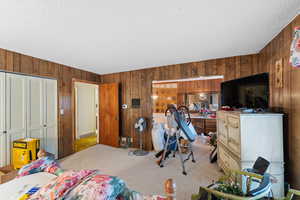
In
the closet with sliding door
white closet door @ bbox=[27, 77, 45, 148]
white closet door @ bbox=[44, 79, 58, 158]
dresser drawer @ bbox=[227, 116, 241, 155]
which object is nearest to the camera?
dresser drawer @ bbox=[227, 116, 241, 155]

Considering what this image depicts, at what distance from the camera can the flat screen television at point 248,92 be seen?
1863 millimetres

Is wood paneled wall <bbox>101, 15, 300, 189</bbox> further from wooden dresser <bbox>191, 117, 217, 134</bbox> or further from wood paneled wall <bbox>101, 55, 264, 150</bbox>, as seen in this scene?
wooden dresser <bbox>191, 117, 217, 134</bbox>

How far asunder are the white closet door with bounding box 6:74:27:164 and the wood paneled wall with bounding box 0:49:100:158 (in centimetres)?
21

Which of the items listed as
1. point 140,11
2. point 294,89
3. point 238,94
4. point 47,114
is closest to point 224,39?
point 238,94

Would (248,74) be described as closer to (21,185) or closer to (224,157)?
(224,157)

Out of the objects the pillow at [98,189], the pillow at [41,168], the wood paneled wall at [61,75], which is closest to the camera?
the pillow at [98,189]

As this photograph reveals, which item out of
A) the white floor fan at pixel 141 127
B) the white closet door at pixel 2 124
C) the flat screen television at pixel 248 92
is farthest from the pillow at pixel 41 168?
the flat screen television at pixel 248 92

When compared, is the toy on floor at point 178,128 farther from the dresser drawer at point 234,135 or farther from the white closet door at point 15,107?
the white closet door at point 15,107

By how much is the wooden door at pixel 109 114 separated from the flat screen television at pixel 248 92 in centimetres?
308

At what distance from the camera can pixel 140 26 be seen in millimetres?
1741

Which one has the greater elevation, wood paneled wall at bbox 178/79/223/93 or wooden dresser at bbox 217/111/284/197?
wood paneled wall at bbox 178/79/223/93

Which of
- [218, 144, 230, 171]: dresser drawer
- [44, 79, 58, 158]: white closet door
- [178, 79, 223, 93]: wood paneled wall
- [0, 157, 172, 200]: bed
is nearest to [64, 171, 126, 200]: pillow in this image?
[0, 157, 172, 200]: bed

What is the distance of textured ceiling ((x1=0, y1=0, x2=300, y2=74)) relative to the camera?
1.37 m

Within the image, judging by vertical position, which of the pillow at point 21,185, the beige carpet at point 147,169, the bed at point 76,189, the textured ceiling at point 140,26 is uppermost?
the textured ceiling at point 140,26
